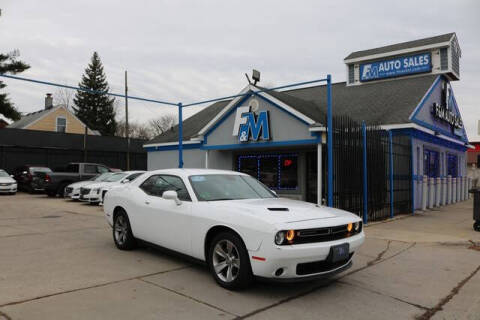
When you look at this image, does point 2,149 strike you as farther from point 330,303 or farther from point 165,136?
point 330,303

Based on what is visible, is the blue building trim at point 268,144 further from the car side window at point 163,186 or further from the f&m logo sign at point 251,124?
the car side window at point 163,186

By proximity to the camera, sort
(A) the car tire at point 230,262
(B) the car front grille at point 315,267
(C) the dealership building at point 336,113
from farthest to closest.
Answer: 1. (C) the dealership building at point 336,113
2. (A) the car tire at point 230,262
3. (B) the car front grille at point 315,267

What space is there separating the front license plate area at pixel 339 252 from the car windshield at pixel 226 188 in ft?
5.25

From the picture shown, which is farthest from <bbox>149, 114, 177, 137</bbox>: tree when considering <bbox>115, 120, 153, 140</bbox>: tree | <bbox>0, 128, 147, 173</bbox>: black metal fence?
<bbox>0, 128, 147, 173</bbox>: black metal fence

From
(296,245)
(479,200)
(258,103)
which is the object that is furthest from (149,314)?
(258,103)

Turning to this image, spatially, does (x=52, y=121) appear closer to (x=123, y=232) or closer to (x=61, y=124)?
(x=61, y=124)

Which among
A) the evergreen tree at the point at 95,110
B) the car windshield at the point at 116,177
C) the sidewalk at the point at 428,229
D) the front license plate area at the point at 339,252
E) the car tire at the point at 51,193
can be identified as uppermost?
the evergreen tree at the point at 95,110

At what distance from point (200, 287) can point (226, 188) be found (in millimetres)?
1560

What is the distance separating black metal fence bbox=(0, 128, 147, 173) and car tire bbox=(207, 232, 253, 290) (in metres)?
21.3

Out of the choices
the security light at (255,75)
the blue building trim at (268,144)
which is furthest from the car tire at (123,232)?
the security light at (255,75)

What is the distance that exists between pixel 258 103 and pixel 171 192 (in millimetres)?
9206

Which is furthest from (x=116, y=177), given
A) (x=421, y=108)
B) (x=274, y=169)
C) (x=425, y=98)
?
(x=425, y=98)

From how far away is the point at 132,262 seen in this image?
590cm

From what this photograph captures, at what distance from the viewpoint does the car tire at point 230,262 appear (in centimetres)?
445
